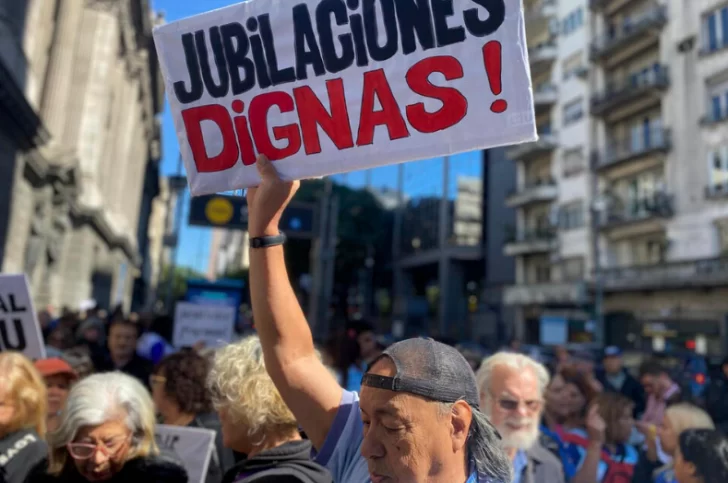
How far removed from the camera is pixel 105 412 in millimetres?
2504

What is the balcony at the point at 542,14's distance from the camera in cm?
3366

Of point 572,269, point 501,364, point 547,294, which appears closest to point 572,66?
point 572,269

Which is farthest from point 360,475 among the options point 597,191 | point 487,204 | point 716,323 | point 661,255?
point 487,204

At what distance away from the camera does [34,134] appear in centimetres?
1372

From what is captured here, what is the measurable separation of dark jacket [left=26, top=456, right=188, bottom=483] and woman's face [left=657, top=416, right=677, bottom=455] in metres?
2.50

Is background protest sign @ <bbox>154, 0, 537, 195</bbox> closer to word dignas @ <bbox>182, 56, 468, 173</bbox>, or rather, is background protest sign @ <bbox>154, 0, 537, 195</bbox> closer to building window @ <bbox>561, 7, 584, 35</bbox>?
word dignas @ <bbox>182, 56, 468, 173</bbox>

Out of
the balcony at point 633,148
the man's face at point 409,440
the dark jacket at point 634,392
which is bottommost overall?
the dark jacket at point 634,392

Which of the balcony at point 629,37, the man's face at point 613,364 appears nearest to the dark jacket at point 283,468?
the man's face at point 613,364

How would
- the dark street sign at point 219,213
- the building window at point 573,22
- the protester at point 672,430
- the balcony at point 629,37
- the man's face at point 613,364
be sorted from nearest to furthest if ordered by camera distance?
1. the protester at point 672,430
2. the man's face at point 613,364
3. the dark street sign at point 219,213
4. the balcony at point 629,37
5. the building window at point 573,22

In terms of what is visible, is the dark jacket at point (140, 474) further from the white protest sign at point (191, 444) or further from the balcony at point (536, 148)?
the balcony at point (536, 148)

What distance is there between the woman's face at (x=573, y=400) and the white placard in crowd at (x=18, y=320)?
3.54 meters

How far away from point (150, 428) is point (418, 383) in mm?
1559

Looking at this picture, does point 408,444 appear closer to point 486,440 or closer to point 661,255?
point 486,440

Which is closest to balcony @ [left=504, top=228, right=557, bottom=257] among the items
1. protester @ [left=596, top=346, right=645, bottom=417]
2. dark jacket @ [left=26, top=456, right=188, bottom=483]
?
protester @ [left=596, top=346, right=645, bottom=417]
